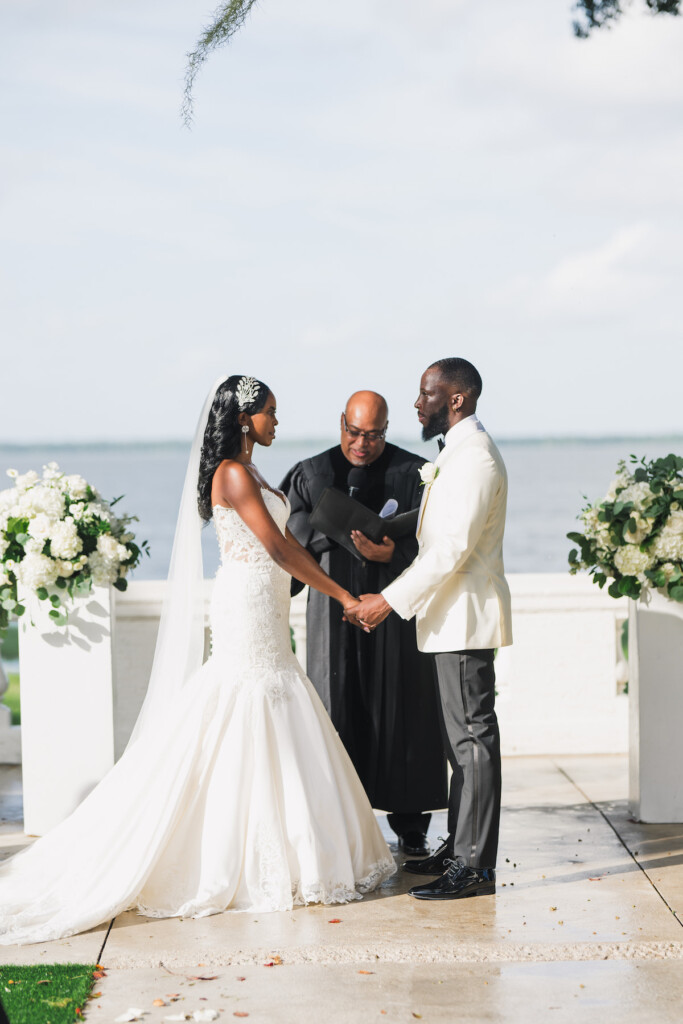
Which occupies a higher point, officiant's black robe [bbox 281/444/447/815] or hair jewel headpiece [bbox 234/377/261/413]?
hair jewel headpiece [bbox 234/377/261/413]

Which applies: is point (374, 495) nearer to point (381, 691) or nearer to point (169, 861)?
point (381, 691)

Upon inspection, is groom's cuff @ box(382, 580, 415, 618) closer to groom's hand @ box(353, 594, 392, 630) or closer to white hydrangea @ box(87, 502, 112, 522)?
groom's hand @ box(353, 594, 392, 630)

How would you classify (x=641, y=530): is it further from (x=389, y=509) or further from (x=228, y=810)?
(x=228, y=810)

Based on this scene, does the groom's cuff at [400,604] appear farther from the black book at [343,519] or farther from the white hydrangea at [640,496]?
the white hydrangea at [640,496]

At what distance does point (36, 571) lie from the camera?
560cm

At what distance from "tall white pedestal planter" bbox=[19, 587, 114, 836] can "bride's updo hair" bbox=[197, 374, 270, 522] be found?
4.57 ft

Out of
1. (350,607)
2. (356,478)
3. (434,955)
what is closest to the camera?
(434,955)

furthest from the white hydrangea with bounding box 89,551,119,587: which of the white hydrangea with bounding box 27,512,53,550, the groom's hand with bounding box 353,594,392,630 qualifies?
the groom's hand with bounding box 353,594,392,630

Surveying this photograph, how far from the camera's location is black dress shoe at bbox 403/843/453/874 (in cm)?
488

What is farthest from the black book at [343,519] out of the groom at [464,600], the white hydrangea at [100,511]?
the white hydrangea at [100,511]

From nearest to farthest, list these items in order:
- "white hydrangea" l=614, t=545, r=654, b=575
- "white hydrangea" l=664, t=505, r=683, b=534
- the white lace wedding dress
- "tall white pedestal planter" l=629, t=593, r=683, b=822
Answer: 1. the white lace wedding dress
2. "white hydrangea" l=664, t=505, r=683, b=534
3. "white hydrangea" l=614, t=545, r=654, b=575
4. "tall white pedestal planter" l=629, t=593, r=683, b=822

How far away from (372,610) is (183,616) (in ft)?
2.56

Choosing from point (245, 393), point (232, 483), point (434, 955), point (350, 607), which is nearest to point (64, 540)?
point (232, 483)

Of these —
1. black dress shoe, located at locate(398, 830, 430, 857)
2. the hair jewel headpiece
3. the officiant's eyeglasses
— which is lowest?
black dress shoe, located at locate(398, 830, 430, 857)
